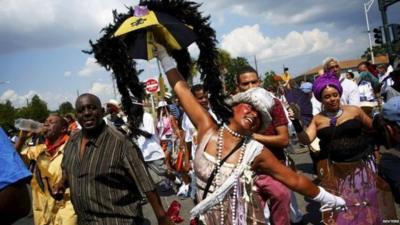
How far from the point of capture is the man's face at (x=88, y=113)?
11.1 ft

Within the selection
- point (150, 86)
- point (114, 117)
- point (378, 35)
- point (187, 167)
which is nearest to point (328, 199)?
point (150, 86)

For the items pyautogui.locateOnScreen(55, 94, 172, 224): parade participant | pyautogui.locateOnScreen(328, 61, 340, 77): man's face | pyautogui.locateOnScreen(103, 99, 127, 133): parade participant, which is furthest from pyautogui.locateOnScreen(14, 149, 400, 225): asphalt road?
pyautogui.locateOnScreen(55, 94, 172, 224): parade participant

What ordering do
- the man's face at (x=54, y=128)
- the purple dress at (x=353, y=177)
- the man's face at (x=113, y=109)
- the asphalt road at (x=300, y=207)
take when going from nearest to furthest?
the purple dress at (x=353, y=177)
the man's face at (x=54, y=128)
the asphalt road at (x=300, y=207)
the man's face at (x=113, y=109)

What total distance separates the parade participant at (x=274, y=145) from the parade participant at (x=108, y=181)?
3.77ft

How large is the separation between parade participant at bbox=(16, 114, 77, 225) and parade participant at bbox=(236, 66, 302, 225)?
188 centimetres

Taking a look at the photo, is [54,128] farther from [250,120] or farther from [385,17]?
[385,17]

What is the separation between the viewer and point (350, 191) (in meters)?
4.53

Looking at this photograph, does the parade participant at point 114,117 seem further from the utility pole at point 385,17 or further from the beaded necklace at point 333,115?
the utility pole at point 385,17

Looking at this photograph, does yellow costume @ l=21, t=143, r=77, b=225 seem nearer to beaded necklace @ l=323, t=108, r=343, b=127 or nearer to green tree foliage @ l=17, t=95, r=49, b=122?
beaded necklace @ l=323, t=108, r=343, b=127

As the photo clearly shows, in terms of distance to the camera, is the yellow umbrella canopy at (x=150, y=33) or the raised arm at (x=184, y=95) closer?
the yellow umbrella canopy at (x=150, y=33)

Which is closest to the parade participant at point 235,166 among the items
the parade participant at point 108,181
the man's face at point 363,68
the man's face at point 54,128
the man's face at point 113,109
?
the parade participant at point 108,181

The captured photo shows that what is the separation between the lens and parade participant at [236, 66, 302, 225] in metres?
4.21

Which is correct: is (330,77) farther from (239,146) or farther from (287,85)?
(287,85)

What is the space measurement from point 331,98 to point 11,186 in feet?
12.0
